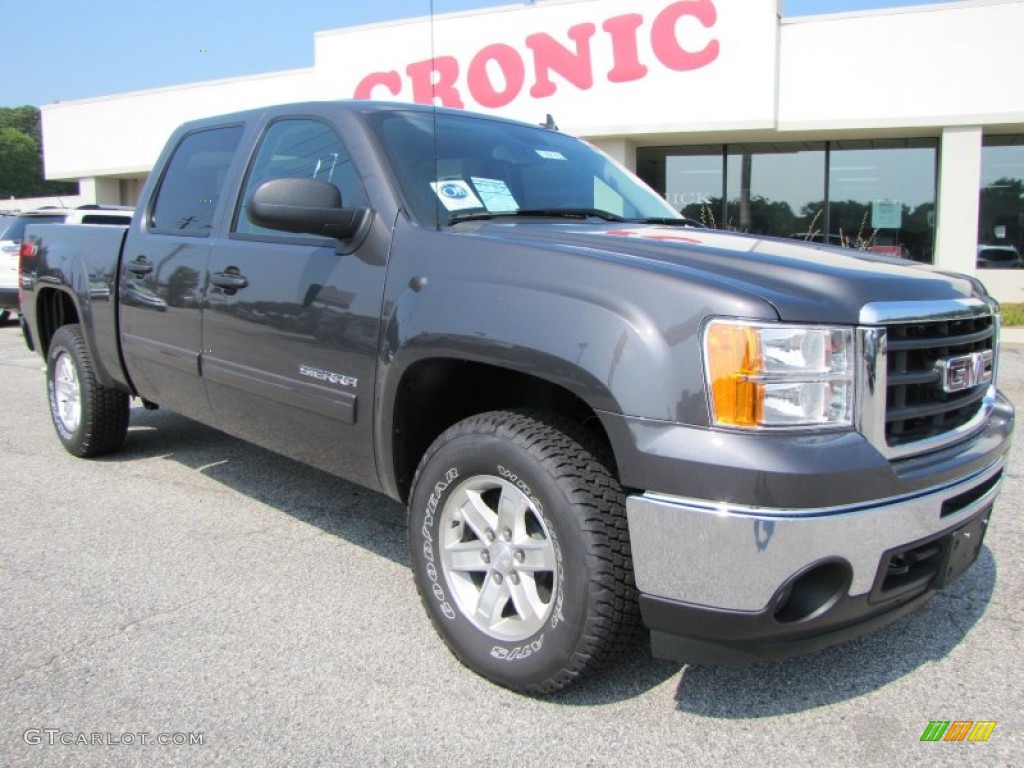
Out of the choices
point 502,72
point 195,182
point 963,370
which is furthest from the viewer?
point 502,72

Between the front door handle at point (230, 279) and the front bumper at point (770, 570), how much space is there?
205 centimetres

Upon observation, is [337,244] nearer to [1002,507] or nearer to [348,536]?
[348,536]

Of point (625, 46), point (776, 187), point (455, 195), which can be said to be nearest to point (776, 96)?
point (776, 187)

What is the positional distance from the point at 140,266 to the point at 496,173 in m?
2.01

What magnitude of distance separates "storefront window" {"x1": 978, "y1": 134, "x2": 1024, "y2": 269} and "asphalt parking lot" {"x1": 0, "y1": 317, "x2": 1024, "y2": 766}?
12763mm

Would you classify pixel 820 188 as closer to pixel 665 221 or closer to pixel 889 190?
pixel 889 190

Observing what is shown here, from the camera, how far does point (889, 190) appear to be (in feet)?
49.6

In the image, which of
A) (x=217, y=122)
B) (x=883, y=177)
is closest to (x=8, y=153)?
(x=883, y=177)

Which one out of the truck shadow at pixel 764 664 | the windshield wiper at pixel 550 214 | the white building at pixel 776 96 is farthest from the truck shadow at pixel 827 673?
the white building at pixel 776 96

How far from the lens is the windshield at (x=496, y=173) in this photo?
3.06 m

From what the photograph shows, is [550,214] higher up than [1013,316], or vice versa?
[550,214]

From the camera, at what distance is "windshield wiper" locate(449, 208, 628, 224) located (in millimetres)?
2994

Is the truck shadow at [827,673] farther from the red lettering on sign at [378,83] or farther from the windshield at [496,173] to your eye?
the red lettering on sign at [378,83]

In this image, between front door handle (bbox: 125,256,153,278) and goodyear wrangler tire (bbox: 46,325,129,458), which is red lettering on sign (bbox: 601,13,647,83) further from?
front door handle (bbox: 125,256,153,278)
